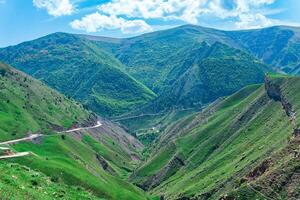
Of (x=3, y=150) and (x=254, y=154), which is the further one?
(x=254, y=154)

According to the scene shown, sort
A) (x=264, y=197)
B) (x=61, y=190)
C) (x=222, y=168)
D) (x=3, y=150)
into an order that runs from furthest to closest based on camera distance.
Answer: (x=222, y=168), (x=3, y=150), (x=264, y=197), (x=61, y=190)

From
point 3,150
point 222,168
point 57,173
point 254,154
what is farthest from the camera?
point 222,168

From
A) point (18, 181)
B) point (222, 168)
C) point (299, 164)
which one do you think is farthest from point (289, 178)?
point (222, 168)

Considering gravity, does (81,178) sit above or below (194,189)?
above

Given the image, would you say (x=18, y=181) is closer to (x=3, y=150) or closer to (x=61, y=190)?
(x=61, y=190)

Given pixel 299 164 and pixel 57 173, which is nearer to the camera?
pixel 299 164

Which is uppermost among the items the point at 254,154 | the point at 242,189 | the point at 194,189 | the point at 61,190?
the point at 61,190

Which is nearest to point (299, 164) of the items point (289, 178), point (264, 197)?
point (289, 178)

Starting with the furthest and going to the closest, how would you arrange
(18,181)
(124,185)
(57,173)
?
(124,185) → (57,173) → (18,181)

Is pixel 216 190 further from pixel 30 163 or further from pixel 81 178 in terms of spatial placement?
pixel 30 163
